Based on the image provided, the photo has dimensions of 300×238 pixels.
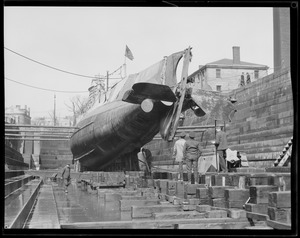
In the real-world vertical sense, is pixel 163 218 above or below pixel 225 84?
below

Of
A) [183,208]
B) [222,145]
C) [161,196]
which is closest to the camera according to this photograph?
[183,208]

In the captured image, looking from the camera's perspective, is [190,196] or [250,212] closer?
[250,212]

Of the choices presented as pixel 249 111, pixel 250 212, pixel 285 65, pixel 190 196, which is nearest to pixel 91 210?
pixel 190 196

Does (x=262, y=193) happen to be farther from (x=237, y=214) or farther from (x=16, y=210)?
(x=16, y=210)

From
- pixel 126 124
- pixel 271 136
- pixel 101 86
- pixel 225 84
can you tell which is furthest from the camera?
pixel 225 84

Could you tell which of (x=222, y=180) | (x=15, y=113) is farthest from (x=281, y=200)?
(x=15, y=113)

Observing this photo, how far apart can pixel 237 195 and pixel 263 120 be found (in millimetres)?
13071

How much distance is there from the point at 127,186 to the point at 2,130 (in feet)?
36.3

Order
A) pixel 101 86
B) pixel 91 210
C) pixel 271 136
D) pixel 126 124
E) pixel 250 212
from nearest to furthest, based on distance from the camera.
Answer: pixel 250 212 < pixel 91 210 < pixel 126 124 < pixel 271 136 < pixel 101 86

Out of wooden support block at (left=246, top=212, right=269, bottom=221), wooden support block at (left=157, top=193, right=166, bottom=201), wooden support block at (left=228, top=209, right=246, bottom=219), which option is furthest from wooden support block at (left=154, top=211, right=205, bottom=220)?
wooden support block at (left=157, top=193, right=166, bottom=201)

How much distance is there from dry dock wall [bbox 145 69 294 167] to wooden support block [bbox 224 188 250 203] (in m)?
8.11

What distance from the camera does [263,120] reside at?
2181 centimetres

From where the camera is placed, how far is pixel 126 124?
49.4 feet
